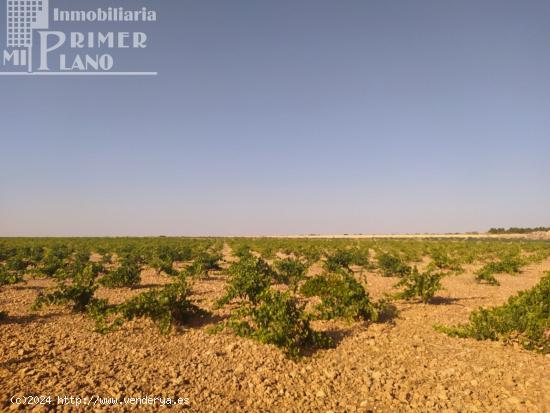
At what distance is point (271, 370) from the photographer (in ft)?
17.2

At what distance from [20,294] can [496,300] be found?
13.6m

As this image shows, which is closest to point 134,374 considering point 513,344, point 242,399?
point 242,399

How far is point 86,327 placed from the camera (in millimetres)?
7188

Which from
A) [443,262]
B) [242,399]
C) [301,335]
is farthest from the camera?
[443,262]

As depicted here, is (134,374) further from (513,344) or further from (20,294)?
(20,294)

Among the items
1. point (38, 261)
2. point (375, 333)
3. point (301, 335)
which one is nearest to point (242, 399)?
point (301, 335)

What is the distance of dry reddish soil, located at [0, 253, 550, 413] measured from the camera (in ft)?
14.4

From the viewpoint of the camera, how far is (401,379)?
16.4 feet

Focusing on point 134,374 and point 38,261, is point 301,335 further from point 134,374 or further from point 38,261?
point 38,261

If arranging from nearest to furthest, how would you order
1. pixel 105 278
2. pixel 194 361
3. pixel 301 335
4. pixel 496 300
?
pixel 194 361 < pixel 301 335 < pixel 496 300 < pixel 105 278

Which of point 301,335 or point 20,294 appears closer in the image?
point 301,335

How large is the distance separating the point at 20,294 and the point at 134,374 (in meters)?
8.02

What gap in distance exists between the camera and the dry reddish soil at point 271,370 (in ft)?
14.4

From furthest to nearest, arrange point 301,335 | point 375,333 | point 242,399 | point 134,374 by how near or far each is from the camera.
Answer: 1. point 375,333
2. point 301,335
3. point 134,374
4. point 242,399
